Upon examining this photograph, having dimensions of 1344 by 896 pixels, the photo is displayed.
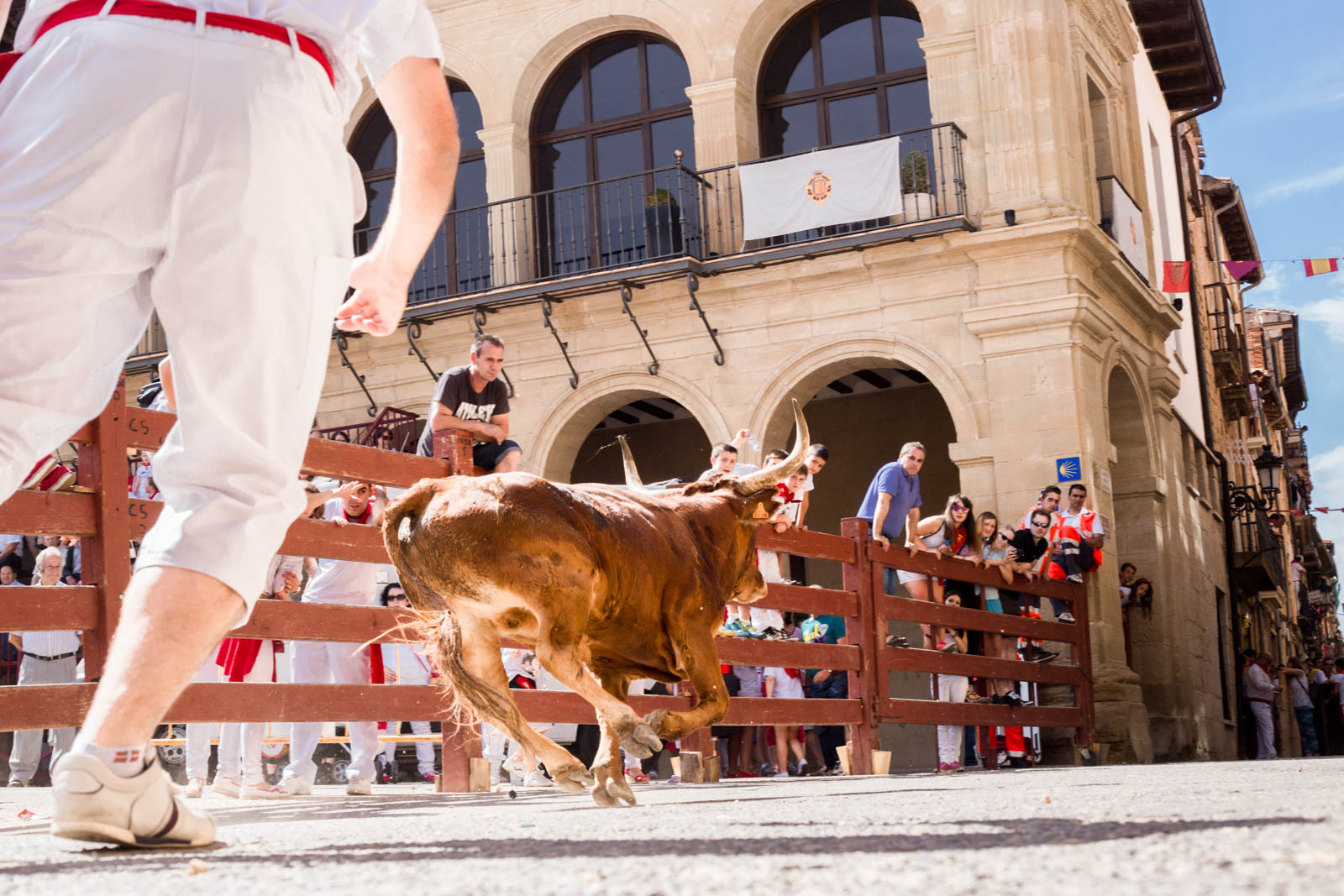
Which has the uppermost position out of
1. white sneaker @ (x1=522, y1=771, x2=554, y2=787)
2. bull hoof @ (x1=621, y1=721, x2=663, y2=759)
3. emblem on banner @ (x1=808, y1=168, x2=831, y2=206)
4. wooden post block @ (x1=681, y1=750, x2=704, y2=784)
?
emblem on banner @ (x1=808, y1=168, x2=831, y2=206)

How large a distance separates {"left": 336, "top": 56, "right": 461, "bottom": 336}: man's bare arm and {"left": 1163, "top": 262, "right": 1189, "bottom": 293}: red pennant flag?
19539 millimetres

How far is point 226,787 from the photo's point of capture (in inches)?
297

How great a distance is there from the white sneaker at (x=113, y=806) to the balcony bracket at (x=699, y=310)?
1582cm

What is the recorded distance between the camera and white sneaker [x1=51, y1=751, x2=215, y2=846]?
2.40 m

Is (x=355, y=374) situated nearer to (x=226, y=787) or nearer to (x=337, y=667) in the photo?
(x=337, y=667)

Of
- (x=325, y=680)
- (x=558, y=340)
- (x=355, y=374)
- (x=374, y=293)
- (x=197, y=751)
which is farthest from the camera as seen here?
(x=355, y=374)

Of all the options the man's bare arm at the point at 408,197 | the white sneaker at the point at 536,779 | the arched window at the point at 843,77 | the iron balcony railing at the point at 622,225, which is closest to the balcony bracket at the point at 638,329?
the iron balcony railing at the point at 622,225

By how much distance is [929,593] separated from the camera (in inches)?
→ 446

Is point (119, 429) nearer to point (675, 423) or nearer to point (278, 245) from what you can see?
point (278, 245)

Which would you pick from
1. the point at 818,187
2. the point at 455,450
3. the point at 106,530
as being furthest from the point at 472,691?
the point at 818,187

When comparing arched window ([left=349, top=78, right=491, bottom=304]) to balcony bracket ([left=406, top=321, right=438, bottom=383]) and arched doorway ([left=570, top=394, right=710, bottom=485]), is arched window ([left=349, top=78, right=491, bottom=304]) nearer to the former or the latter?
balcony bracket ([left=406, top=321, right=438, bottom=383])

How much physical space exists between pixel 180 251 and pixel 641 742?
8.33 feet

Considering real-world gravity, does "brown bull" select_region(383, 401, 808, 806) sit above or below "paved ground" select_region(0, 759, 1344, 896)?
above

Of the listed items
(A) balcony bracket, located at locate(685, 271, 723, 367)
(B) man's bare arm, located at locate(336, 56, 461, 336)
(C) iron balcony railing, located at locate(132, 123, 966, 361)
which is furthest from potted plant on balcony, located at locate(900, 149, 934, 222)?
(B) man's bare arm, located at locate(336, 56, 461, 336)
